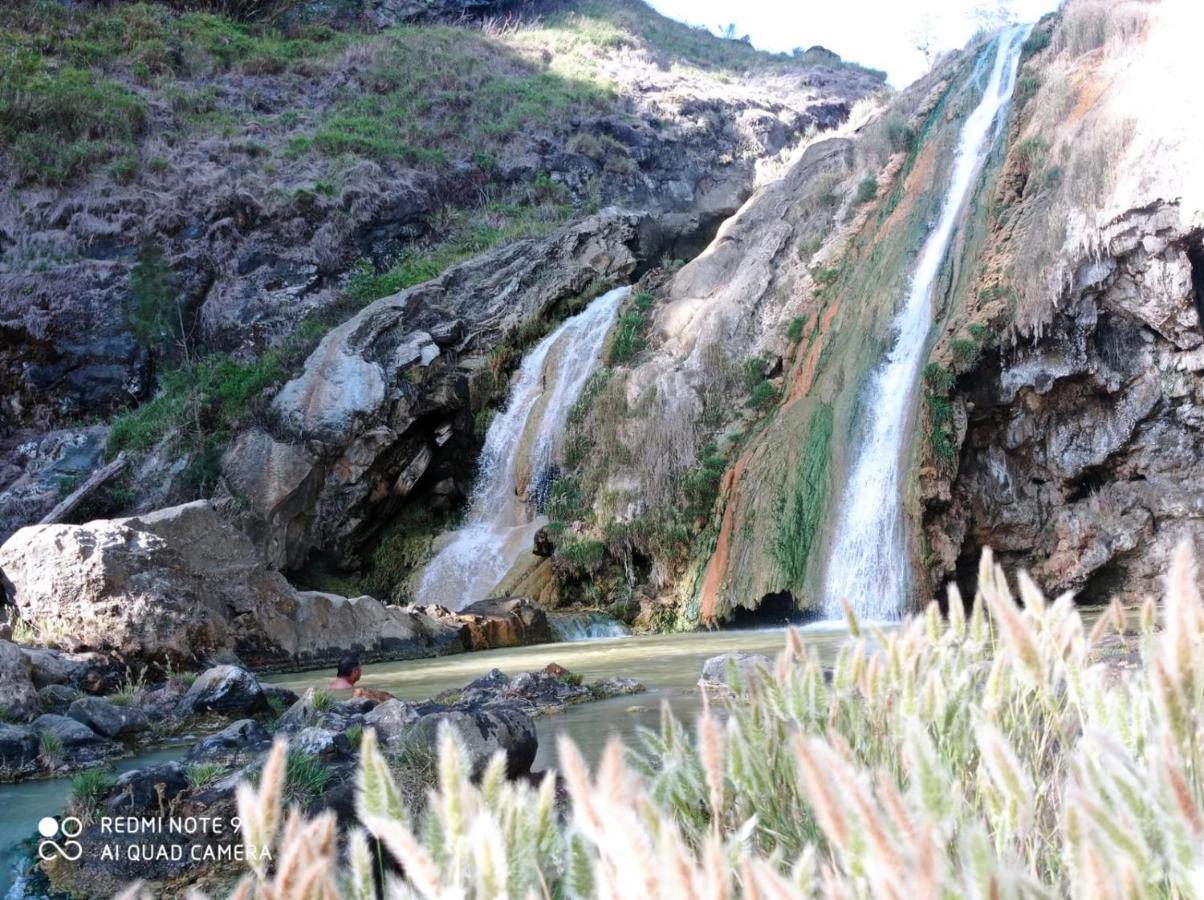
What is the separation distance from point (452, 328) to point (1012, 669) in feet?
60.3

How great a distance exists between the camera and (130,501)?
16828 mm

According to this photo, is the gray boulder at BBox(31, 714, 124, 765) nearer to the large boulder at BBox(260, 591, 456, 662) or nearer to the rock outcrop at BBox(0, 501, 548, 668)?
the rock outcrop at BBox(0, 501, 548, 668)

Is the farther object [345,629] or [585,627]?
[585,627]

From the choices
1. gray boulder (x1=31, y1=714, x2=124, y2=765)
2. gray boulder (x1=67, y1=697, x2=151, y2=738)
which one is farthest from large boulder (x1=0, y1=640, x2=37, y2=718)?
gray boulder (x1=31, y1=714, x2=124, y2=765)

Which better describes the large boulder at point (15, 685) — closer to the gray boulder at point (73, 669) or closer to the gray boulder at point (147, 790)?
the gray boulder at point (73, 669)

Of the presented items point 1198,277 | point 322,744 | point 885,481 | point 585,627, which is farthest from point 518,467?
point 322,744

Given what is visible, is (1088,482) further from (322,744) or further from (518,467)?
(322,744)

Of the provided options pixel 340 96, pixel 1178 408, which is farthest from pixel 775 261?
pixel 340 96

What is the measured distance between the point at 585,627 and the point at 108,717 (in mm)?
7881

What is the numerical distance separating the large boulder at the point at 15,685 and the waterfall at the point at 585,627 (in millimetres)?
7271

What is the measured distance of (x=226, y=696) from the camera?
7.61 meters

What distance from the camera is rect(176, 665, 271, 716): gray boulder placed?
7566 mm

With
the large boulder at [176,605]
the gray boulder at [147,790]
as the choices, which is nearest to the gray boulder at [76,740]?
the gray boulder at [147,790]

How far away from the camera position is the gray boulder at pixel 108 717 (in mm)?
6832
